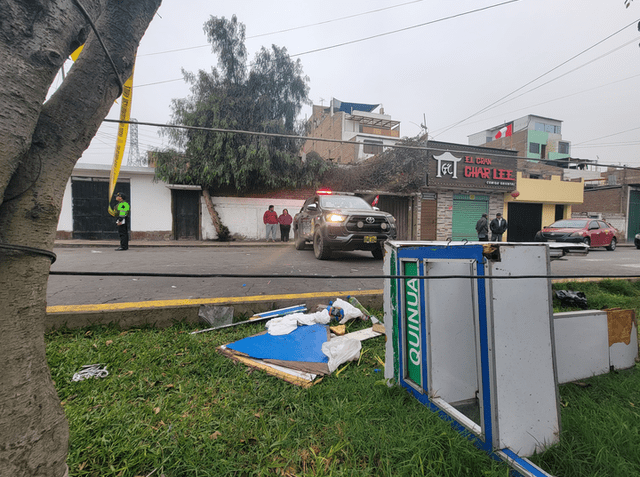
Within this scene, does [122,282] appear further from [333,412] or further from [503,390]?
[503,390]

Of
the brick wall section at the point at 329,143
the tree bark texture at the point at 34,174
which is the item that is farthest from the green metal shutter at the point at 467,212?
the tree bark texture at the point at 34,174

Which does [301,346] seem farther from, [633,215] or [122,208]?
[633,215]

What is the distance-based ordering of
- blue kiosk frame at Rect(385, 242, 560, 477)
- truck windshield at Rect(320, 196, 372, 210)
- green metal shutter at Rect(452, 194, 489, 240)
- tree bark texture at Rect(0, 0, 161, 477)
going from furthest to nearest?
green metal shutter at Rect(452, 194, 489, 240)
truck windshield at Rect(320, 196, 372, 210)
blue kiosk frame at Rect(385, 242, 560, 477)
tree bark texture at Rect(0, 0, 161, 477)

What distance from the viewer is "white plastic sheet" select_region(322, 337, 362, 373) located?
231 cm

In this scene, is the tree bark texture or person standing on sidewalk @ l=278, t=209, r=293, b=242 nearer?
the tree bark texture

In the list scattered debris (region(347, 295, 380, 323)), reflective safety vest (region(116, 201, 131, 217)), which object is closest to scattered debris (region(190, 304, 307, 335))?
scattered debris (region(347, 295, 380, 323))

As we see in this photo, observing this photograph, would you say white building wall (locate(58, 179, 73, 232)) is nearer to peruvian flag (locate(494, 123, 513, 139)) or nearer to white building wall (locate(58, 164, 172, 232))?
white building wall (locate(58, 164, 172, 232))

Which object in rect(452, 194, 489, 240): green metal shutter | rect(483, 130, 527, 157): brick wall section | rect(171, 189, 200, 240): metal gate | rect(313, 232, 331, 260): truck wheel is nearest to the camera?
rect(313, 232, 331, 260): truck wheel

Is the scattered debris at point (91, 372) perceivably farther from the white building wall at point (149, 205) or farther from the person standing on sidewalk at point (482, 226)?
the white building wall at point (149, 205)

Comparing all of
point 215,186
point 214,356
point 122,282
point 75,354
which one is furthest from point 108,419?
point 215,186

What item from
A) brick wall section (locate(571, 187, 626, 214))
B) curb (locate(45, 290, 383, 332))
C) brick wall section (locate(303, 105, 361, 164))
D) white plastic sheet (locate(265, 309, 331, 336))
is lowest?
white plastic sheet (locate(265, 309, 331, 336))

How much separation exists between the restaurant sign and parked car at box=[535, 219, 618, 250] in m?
4.53

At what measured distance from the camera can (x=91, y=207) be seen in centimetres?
1452

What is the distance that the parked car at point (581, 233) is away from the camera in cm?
1277
